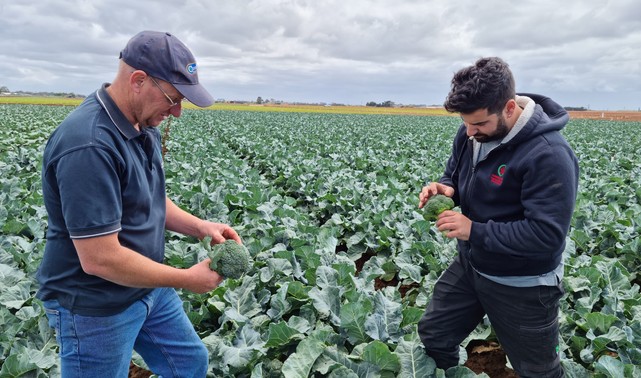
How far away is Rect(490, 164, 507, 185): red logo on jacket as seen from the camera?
7.79ft

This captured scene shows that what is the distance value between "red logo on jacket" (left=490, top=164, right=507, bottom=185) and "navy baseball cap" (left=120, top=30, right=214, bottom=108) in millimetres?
1528

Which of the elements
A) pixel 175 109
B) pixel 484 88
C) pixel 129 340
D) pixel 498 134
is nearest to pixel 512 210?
pixel 498 134

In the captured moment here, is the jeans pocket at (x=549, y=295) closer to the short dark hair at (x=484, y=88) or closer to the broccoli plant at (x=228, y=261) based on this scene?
the short dark hair at (x=484, y=88)

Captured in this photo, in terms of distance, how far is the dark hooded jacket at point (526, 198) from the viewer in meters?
2.18

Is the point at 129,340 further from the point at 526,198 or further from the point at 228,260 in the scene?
the point at 526,198

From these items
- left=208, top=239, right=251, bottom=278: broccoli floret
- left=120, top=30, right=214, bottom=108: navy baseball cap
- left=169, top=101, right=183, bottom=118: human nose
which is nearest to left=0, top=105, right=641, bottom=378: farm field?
left=208, top=239, right=251, bottom=278: broccoli floret

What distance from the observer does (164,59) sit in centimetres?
195

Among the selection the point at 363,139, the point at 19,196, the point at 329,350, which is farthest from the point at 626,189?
the point at 363,139

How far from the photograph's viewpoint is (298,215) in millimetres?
6430

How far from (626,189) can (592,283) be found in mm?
6382

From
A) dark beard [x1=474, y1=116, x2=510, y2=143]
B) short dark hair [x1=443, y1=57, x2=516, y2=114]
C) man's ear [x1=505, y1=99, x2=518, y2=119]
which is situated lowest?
dark beard [x1=474, y1=116, x2=510, y2=143]

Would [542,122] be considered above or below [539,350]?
above

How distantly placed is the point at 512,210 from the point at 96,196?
198 centimetres

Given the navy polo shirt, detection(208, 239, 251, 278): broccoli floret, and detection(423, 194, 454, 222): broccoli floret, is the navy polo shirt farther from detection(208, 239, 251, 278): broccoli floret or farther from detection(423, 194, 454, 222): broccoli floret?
detection(423, 194, 454, 222): broccoli floret
